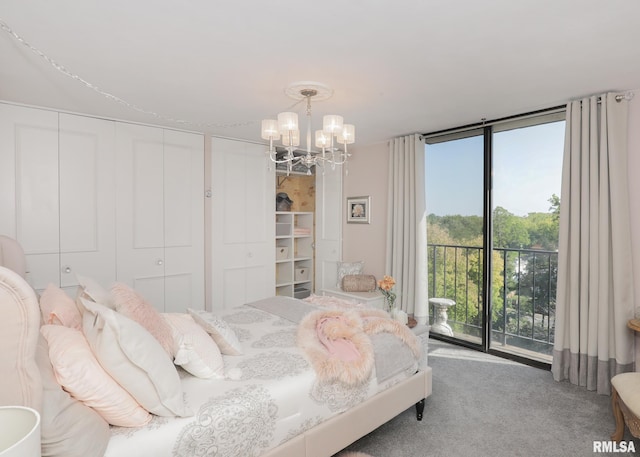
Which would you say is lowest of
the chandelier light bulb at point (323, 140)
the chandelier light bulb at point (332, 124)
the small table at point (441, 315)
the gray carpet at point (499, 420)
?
the gray carpet at point (499, 420)

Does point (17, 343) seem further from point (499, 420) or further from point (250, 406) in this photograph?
point (499, 420)

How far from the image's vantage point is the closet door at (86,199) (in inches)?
131

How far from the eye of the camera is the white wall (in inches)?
184

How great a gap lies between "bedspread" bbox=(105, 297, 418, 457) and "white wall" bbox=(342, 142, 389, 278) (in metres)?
2.50

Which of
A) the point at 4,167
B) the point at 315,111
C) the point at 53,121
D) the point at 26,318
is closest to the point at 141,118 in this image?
the point at 53,121

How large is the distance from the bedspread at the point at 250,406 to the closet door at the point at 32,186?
2226 millimetres

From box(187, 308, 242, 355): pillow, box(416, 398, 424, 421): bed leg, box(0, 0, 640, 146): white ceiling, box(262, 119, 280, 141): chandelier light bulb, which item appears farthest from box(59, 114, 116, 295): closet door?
box(416, 398, 424, 421): bed leg

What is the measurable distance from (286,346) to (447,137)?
3.11 metres

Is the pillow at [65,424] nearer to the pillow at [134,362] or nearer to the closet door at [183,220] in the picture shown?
the pillow at [134,362]

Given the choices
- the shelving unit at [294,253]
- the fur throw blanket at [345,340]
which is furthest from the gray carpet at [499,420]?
the shelving unit at [294,253]

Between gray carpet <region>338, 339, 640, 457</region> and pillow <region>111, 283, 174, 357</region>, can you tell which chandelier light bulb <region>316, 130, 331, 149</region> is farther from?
gray carpet <region>338, 339, 640, 457</region>

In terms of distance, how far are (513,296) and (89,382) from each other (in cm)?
384

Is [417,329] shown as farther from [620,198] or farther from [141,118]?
[141,118]

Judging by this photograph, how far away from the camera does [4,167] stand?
305 centimetres
